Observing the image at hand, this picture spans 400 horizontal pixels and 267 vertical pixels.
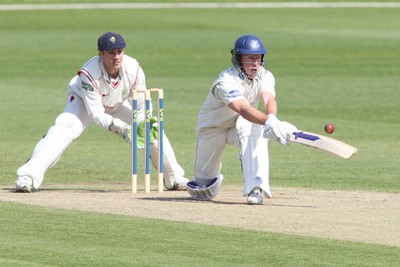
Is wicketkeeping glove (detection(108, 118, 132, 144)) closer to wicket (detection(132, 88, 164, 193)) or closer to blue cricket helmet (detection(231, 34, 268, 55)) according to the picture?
wicket (detection(132, 88, 164, 193))

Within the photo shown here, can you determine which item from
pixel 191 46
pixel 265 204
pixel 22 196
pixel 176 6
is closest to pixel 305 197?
pixel 265 204

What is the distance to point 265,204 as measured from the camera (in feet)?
40.0

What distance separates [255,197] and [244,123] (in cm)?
74

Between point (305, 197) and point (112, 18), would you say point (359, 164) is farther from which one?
point (112, 18)

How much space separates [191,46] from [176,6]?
13.9 m

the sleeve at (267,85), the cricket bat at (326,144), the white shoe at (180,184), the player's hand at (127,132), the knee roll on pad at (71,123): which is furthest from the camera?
the white shoe at (180,184)

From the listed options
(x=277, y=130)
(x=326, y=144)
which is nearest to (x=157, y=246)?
(x=277, y=130)

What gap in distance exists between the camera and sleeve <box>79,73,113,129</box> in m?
13.3

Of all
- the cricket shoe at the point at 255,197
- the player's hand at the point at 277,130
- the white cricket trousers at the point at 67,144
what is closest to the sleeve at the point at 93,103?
the white cricket trousers at the point at 67,144

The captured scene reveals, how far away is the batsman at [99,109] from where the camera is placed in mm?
13281

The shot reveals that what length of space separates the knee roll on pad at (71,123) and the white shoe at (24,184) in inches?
28.7

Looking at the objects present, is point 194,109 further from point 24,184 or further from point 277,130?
point 277,130

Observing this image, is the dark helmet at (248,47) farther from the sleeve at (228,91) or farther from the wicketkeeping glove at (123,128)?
the wicketkeeping glove at (123,128)

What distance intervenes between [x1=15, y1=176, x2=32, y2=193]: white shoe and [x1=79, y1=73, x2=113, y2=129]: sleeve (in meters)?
0.95
